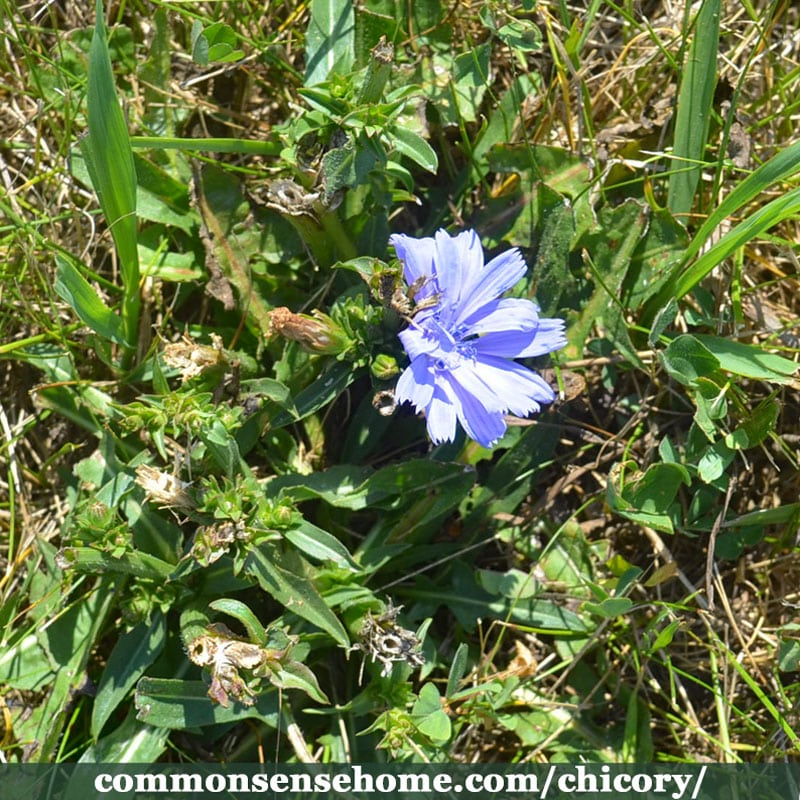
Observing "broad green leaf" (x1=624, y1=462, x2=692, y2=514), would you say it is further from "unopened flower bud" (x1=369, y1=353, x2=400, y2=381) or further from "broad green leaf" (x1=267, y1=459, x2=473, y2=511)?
"unopened flower bud" (x1=369, y1=353, x2=400, y2=381)

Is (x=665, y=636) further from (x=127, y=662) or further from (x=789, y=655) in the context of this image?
(x=127, y=662)

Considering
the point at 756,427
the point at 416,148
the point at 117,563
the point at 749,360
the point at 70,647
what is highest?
the point at 416,148

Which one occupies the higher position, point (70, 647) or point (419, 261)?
point (419, 261)

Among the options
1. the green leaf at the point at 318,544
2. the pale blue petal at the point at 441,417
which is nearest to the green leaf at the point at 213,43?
the pale blue petal at the point at 441,417

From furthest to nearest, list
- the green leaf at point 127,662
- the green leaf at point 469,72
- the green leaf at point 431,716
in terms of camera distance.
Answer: the green leaf at point 469,72, the green leaf at point 127,662, the green leaf at point 431,716

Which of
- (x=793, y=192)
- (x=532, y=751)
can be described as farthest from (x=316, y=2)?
(x=532, y=751)

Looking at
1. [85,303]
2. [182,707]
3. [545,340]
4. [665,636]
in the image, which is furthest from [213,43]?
[665,636]

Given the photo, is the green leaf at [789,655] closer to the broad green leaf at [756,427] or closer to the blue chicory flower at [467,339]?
the broad green leaf at [756,427]
